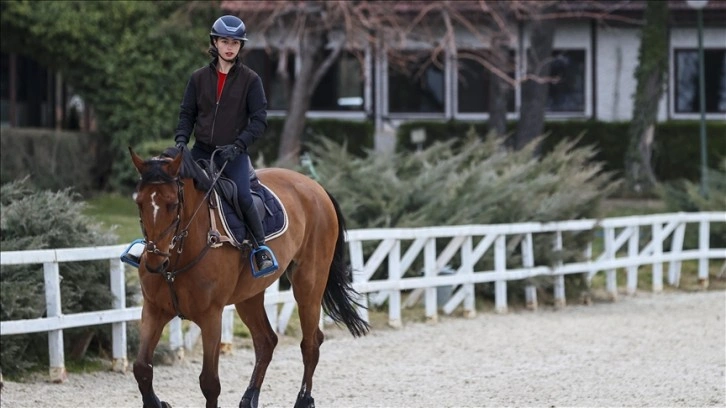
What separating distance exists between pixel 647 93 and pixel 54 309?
72.7 ft

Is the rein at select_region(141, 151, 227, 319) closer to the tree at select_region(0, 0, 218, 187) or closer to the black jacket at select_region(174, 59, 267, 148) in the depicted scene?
the black jacket at select_region(174, 59, 267, 148)

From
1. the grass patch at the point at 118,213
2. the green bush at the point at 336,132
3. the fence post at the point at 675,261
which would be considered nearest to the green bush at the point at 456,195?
the fence post at the point at 675,261

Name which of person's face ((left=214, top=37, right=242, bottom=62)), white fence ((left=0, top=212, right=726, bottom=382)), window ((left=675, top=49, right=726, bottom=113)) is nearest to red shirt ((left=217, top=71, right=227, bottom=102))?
person's face ((left=214, top=37, right=242, bottom=62))

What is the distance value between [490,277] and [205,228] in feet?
26.8

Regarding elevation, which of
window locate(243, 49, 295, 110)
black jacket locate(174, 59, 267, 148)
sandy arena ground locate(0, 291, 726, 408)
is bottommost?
sandy arena ground locate(0, 291, 726, 408)

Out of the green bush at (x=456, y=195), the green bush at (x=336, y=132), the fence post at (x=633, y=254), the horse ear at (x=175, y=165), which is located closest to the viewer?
the horse ear at (x=175, y=165)

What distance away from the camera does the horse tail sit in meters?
10.6

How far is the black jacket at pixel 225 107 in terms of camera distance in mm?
8922

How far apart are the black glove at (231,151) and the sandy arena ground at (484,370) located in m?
2.24

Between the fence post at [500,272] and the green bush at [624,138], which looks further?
the green bush at [624,138]

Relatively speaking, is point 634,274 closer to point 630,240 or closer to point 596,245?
point 630,240

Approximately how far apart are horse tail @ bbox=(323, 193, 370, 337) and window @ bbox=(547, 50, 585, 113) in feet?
81.2

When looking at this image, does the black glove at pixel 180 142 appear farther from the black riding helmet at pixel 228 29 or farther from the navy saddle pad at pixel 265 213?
the black riding helmet at pixel 228 29

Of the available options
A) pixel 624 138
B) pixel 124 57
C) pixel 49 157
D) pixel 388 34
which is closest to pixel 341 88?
pixel 624 138
